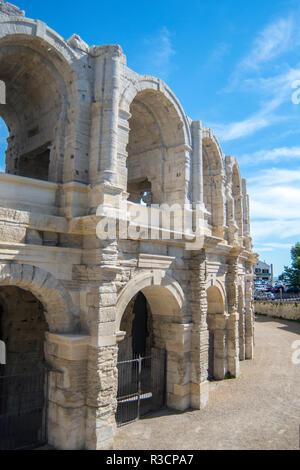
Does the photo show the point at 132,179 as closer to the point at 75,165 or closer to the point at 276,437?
the point at 75,165

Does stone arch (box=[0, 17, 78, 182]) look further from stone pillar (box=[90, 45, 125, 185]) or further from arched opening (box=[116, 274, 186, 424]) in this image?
arched opening (box=[116, 274, 186, 424])

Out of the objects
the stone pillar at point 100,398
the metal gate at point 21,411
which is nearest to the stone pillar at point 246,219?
the metal gate at point 21,411

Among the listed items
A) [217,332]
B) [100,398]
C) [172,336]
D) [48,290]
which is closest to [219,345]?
[217,332]

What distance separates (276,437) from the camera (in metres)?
7.93

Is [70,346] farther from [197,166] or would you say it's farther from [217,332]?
[217,332]

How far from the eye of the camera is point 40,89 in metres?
8.70

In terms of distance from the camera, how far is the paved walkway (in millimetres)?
7617

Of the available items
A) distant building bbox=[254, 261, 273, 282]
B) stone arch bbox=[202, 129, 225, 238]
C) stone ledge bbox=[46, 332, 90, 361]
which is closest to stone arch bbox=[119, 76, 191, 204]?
stone arch bbox=[202, 129, 225, 238]

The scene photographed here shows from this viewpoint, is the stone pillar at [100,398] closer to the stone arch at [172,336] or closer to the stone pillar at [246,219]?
the stone arch at [172,336]

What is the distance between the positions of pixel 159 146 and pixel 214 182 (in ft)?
12.4

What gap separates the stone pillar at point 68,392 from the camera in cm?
686

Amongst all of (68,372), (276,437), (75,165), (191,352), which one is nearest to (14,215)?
(75,165)

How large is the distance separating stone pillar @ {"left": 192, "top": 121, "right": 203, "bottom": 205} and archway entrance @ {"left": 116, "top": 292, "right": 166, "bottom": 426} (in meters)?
4.72

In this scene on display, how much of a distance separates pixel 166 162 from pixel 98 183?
4.03m
